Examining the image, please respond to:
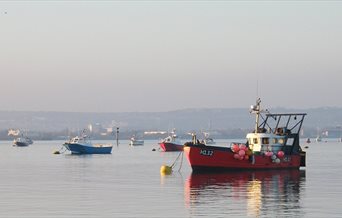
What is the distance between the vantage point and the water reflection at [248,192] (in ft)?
176

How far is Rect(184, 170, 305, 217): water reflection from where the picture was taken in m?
53.7

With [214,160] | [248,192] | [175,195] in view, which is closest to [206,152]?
[214,160]

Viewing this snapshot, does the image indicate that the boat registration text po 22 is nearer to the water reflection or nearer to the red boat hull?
the red boat hull

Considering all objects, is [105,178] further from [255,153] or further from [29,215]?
[29,215]

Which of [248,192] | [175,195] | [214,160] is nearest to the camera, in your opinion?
[175,195]

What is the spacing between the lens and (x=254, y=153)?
9856 centimetres

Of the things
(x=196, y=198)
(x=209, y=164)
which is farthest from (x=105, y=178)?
(x=196, y=198)

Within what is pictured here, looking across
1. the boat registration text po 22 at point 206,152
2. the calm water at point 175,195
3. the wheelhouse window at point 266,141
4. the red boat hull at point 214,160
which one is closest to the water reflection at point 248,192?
the calm water at point 175,195

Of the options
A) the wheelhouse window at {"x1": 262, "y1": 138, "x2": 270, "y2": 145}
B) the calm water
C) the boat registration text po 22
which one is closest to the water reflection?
the calm water

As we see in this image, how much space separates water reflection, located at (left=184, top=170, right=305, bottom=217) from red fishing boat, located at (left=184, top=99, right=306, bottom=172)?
1652mm

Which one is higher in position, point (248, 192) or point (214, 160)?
point (214, 160)

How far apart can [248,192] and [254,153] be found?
3163 cm

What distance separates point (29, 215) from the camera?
50.5 metres

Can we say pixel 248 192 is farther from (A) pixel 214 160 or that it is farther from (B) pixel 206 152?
(A) pixel 214 160
